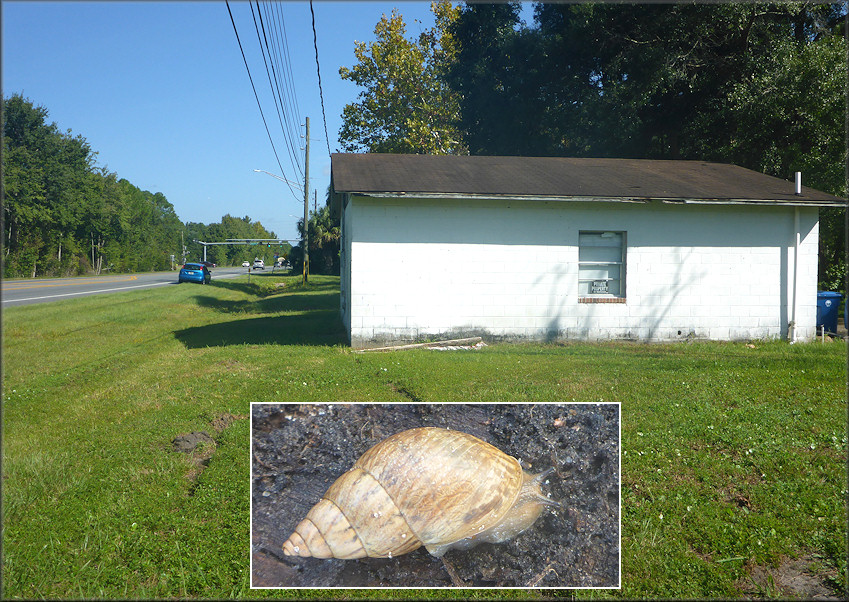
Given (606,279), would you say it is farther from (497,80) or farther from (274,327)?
(497,80)

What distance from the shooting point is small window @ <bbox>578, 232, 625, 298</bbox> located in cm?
1173

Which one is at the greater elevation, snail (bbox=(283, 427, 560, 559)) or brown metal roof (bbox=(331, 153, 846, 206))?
brown metal roof (bbox=(331, 153, 846, 206))

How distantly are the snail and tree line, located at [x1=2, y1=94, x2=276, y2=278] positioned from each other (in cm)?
3428

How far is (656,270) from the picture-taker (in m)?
11.8

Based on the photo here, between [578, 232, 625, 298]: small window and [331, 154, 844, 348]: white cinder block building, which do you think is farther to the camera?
[578, 232, 625, 298]: small window

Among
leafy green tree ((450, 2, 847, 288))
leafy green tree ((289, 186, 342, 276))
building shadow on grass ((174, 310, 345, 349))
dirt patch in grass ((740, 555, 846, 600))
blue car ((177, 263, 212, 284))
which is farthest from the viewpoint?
leafy green tree ((289, 186, 342, 276))

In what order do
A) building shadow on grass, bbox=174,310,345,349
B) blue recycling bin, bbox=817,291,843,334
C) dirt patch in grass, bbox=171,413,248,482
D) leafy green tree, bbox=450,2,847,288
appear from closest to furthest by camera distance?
dirt patch in grass, bbox=171,413,248,482 → building shadow on grass, bbox=174,310,345,349 → blue recycling bin, bbox=817,291,843,334 → leafy green tree, bbox=450,2,847,288

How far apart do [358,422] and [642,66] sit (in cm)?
2036

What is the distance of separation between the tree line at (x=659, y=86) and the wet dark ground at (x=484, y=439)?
15.5m

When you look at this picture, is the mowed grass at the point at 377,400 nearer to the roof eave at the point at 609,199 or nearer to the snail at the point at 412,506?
the snail at the point at 412,506

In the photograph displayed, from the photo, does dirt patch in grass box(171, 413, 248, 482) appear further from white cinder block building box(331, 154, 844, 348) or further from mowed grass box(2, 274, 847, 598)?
white cinder block building box(331, 154, 844, 348)

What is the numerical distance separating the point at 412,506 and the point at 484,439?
0.42 metres

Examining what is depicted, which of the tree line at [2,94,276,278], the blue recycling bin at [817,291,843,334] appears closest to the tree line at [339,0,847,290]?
the blue recycling bin at [817,291,843,334]

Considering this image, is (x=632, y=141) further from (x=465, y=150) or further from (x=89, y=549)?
(x=89, y=549)
